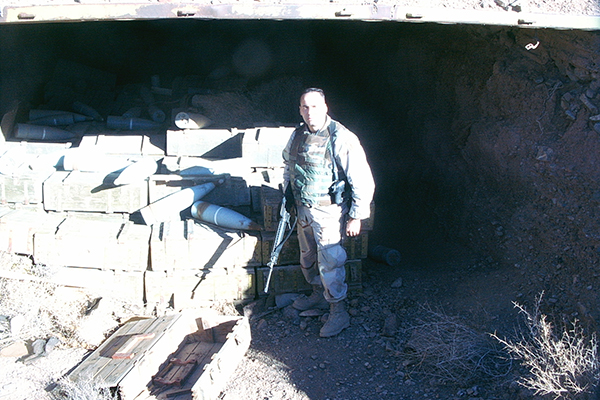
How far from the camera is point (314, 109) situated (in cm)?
437

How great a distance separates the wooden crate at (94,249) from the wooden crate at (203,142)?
1629 millimetres

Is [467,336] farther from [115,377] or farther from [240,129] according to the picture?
[240,129]

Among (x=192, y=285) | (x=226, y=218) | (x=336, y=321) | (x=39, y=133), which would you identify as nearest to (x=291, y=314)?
(x=336, y=321)

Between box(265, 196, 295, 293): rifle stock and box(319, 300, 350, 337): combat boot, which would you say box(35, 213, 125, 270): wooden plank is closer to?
box(265, 196, 295, 293): rifle stock

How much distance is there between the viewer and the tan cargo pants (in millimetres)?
4633

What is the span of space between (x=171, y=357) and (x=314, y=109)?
2433 mm

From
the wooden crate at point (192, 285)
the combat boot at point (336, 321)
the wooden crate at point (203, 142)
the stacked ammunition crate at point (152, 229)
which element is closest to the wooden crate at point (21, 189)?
the stacked ammunition crate at point (152, 229)

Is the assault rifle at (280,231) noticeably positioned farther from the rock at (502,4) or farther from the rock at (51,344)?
the rock at (502,4)

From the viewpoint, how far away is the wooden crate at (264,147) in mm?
6258

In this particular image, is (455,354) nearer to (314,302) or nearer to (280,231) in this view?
(314,302)

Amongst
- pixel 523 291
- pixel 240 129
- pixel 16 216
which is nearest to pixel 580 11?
pixel 523 291

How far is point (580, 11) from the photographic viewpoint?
5.04 metres

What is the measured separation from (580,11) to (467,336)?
129 inches

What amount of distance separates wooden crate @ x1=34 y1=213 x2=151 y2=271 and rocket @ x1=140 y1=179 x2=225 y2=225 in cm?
21
